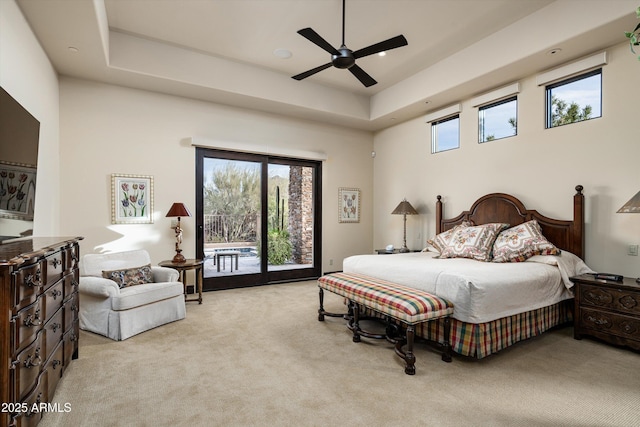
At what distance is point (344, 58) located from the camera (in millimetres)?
3209

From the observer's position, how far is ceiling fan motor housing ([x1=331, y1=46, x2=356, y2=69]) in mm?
3191

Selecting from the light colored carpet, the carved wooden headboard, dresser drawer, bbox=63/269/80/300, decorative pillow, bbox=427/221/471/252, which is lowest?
the light colored carpet

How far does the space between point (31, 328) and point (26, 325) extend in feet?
0.26

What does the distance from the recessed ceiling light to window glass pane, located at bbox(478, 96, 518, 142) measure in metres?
2.93

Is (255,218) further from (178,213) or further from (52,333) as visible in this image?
(52,333)

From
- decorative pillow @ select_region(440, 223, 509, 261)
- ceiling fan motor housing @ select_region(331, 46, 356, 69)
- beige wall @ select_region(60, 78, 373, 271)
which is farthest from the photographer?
beige wall @ select_region(60, 78, 373, 271)

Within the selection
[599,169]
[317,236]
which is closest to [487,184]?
[599,169]

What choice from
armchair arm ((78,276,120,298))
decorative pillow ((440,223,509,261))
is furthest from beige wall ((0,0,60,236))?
decorative pillow ((440,223,509,261))

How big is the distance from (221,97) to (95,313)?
11.1ft

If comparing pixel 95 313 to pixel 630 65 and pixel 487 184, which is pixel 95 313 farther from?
pixel 630 65

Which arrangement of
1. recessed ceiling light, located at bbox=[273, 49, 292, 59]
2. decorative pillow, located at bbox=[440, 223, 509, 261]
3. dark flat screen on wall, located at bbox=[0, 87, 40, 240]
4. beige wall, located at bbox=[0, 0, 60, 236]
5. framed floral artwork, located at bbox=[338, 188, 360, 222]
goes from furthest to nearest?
framed floral artwork, located at bbox=[338, 188, 360, 222] < recessed ceiling light, located at bbox=[273, 49, 292, 59] < decorative pillow, located at bbox=[440, 223, 509, 261] < beige wall, located at bbox=[0, 0, 60, 236] < dark flat screen on wall, located at bbox=[0, 87, 40, 240]

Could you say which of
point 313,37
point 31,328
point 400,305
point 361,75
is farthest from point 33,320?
point 361,75

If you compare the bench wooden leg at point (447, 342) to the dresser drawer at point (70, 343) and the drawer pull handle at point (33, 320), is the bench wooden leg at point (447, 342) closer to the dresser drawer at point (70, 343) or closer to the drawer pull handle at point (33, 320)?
the drawer pull handle at point (33, 320)

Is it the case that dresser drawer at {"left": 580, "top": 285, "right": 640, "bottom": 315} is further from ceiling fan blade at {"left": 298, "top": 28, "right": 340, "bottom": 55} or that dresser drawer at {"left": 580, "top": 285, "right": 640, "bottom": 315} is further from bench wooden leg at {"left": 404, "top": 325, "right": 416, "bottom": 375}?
ceiling fan blade at {"left": 298, "top": 28, "right": 340, "bottom": 55}
